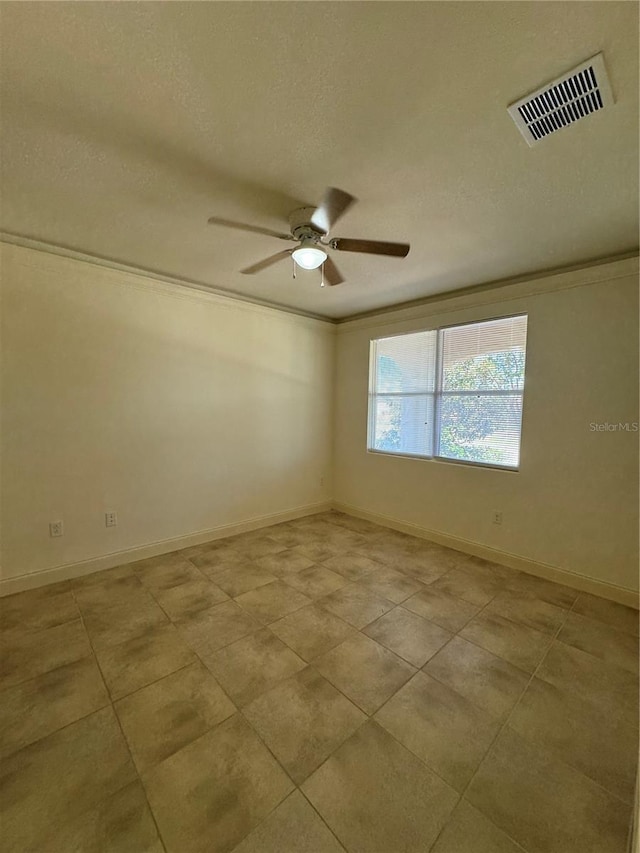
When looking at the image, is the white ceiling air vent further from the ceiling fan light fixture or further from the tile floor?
the tile floor

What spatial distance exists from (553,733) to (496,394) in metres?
2.45

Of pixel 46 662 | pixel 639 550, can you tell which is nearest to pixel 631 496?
pixel 639 550

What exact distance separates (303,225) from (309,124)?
597 mm

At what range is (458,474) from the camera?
347 centimetres

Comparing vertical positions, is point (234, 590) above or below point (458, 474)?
below

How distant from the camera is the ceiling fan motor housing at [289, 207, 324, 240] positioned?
200 cm

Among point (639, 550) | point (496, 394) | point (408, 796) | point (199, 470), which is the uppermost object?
point (496, 394)

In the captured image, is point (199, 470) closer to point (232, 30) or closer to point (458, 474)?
point (458, 474)

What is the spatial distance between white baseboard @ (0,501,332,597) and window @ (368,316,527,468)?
1.59 meters

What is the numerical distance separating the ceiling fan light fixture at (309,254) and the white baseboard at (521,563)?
2932mm

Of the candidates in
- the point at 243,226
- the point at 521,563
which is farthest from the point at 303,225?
the point at 521,563

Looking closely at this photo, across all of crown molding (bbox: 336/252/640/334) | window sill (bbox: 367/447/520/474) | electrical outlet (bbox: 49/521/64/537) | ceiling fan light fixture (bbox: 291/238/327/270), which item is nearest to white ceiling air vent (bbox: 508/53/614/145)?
ceiling fan light fixture (bbox: 291/238/327/270)

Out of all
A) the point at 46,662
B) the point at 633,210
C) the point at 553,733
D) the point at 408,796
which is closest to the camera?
the point at 408,796

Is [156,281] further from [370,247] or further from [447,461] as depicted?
[447,461]
